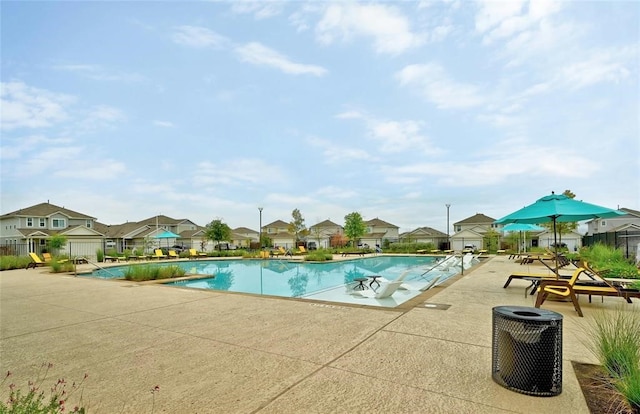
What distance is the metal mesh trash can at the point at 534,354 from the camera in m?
2.99

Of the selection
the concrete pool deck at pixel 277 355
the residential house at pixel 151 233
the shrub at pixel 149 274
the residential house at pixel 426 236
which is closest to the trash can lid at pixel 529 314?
the concrete pool deck at pixel 277 355

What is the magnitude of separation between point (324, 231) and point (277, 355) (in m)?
60.1

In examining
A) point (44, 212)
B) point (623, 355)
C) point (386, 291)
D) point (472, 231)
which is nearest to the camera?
point (623, 355)

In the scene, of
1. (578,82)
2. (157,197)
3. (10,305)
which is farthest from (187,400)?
(157,197)

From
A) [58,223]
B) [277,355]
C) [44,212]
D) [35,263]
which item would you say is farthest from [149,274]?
[58,223]

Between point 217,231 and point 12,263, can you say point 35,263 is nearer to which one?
point 12,263

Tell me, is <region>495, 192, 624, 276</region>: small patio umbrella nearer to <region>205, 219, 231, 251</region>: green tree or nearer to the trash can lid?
the trash can lid

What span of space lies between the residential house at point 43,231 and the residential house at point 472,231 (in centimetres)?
3970

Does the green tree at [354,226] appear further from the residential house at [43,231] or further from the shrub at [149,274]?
the shrub at [149,274]

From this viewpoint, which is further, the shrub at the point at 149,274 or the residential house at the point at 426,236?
the residential house at the point at 426,236

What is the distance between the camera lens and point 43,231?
33.5m

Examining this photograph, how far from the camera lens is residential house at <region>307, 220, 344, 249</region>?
58344mm

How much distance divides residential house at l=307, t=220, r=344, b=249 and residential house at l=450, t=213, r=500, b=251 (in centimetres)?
1924

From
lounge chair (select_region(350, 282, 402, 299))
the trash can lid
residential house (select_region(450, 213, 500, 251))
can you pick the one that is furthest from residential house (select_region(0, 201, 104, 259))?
residential house (select_region(450, 213, 500, 251))
